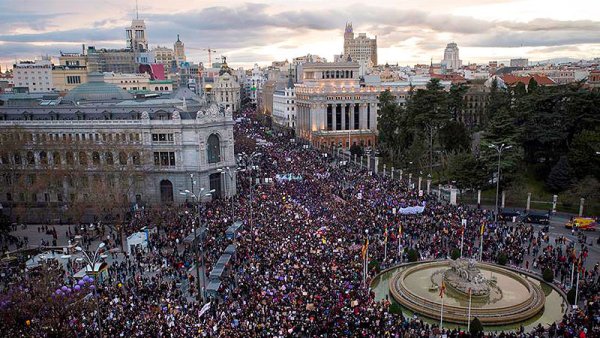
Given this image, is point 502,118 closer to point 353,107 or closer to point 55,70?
point 353,107

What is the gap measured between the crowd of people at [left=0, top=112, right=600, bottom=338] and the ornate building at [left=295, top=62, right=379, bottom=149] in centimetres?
3754

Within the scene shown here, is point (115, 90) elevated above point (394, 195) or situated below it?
above

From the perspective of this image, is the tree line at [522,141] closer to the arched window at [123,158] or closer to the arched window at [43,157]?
the arched window at [123,158]

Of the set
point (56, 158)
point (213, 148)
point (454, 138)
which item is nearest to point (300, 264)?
point (213, 148)

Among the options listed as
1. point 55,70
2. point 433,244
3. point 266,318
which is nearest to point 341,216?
point 433,244

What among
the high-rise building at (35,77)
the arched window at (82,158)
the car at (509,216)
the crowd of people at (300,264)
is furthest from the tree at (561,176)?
the high-rise building at (35,77)

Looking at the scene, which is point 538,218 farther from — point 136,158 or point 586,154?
point 136,158

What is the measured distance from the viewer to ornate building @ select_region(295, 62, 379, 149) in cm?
8962

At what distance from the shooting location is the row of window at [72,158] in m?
49.8

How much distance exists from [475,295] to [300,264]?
392 inches

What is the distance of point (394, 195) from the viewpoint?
154 ft

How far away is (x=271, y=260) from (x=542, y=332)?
15156 millimetres

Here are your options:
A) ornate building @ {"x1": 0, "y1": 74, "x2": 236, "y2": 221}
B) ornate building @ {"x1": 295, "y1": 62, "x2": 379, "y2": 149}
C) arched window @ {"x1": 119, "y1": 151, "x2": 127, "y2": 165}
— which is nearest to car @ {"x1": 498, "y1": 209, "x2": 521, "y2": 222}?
ornate building @ {"x1": 0, "y1": 74, "x2": 236, "y2": 221}

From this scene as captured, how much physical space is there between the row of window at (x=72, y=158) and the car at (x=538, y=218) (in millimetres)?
37047
